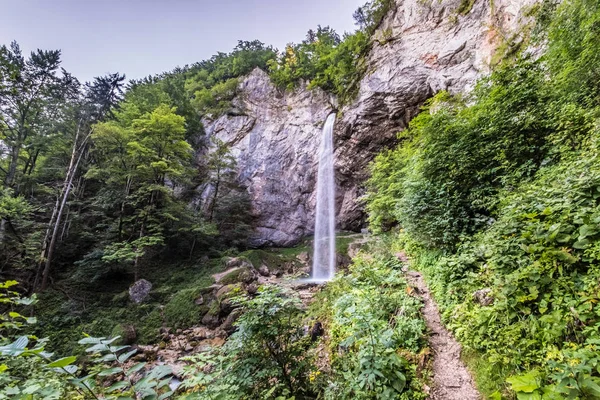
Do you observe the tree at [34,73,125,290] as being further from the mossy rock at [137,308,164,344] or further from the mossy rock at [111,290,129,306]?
the mossy rock at [137,308,164,344]

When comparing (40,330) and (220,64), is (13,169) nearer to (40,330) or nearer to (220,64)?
(40,330)

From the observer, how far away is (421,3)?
12.8 m

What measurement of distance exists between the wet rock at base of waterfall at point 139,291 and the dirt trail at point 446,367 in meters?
11.2

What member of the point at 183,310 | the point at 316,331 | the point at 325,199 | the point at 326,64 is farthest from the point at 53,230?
the point at 326,64

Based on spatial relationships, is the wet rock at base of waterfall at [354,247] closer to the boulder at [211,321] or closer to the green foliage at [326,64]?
the boulder at [211,321]

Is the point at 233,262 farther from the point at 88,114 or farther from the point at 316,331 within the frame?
the point at 88,114

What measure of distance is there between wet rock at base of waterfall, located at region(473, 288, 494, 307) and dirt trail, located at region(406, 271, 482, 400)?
0.63 meters

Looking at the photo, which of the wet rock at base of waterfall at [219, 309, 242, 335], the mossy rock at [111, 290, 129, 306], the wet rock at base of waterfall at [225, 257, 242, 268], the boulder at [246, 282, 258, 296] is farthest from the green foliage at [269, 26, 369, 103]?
the mossy rock at [111, 290, 129, 306]

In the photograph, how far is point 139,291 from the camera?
424 inches

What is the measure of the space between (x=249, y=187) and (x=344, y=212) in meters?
7.63

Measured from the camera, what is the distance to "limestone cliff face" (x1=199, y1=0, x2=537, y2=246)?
33.5 feet

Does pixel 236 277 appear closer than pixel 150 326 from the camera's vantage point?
No

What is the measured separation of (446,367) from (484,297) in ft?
3.15

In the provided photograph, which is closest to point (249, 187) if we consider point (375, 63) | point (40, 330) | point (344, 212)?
point (344, 212)
